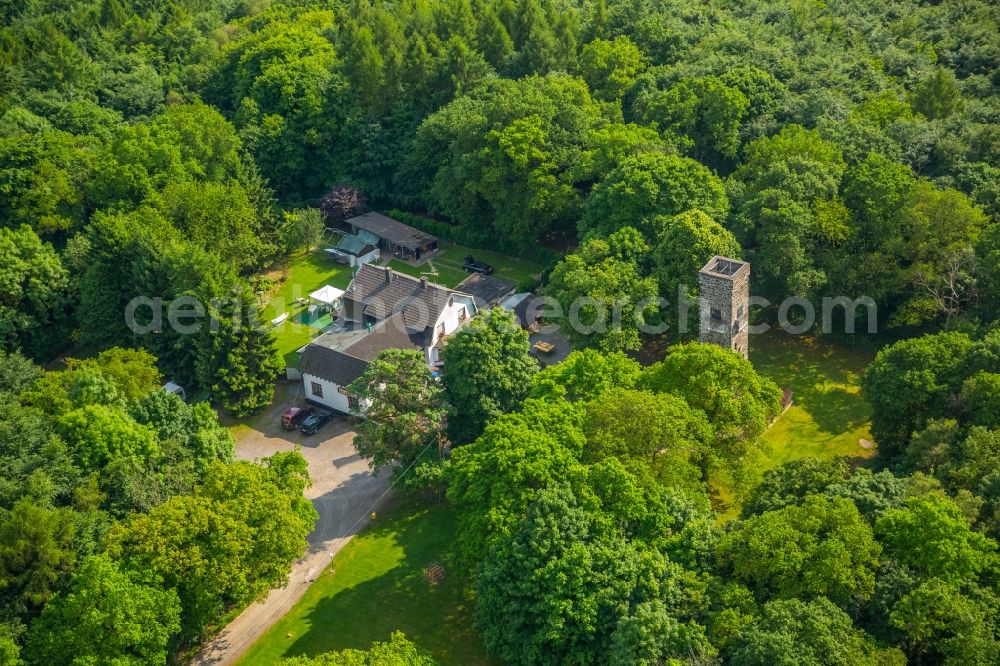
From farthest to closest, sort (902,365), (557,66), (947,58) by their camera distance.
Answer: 1. (557,66)
2. (947,58)
3. (902,365)

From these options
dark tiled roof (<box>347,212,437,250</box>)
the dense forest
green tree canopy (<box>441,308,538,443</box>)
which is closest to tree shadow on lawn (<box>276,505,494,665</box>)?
the dense forest

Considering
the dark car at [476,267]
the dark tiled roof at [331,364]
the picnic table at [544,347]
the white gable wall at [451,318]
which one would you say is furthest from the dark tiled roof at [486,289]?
the dark tiled roof at [331,364]

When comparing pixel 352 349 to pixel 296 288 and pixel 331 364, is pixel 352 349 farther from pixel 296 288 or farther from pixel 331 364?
pixel 296 288

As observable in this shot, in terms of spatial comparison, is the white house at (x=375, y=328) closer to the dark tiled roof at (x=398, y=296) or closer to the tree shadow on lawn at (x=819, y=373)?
the dark tiled roof at (x=398, y=296)

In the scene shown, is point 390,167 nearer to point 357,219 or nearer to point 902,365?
point 357,219

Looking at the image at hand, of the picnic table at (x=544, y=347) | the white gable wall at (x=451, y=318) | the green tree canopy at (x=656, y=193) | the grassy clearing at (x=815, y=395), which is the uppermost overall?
the green tree canopy at (x=656, y=193)

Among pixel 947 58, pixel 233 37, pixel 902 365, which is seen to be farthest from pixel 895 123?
pixel 233 37

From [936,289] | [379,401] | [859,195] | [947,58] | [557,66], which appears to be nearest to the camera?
[379,401]
